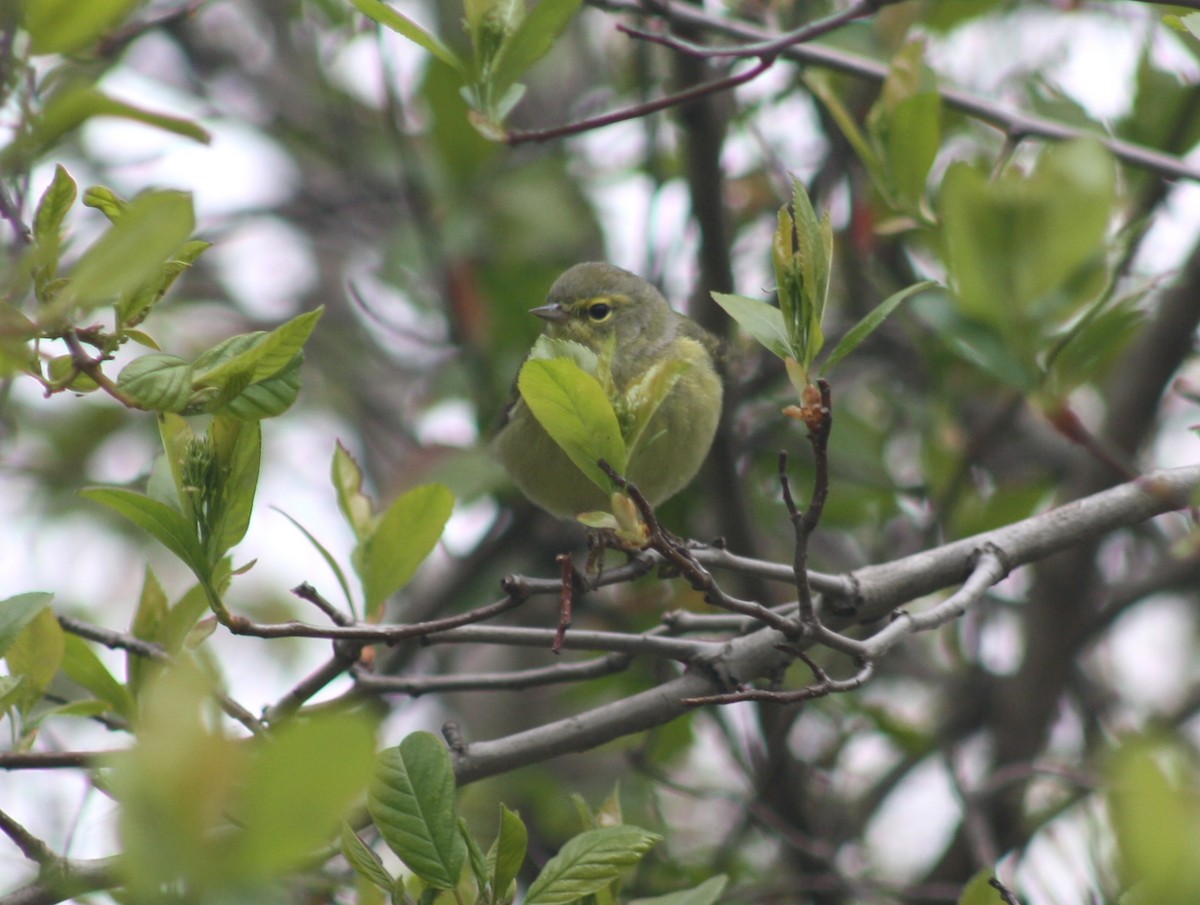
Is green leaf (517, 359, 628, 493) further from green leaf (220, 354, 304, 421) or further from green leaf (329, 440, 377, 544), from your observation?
green leaf (329, 440, 377, 544)

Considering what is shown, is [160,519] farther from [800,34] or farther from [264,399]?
[800,34]

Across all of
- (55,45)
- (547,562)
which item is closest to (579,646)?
(55,45)

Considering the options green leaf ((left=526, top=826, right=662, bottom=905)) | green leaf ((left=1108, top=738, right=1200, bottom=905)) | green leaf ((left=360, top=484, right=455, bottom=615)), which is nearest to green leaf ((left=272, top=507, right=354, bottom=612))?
green leaf ((left=360, top=484, right=455, bottom=615))

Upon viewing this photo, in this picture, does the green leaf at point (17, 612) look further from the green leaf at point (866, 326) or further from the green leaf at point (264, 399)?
the green leaf at point (866, 326)

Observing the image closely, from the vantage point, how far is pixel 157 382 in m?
1.87

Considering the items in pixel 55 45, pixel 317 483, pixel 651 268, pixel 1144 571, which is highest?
pixel 55 45

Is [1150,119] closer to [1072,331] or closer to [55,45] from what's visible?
[1072,331]

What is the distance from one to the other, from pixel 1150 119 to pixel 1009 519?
142cm

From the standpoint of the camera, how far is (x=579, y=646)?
2.39 m

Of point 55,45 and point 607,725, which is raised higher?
point 55,45

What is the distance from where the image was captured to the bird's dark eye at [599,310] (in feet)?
14.8

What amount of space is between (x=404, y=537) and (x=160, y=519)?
59 cm

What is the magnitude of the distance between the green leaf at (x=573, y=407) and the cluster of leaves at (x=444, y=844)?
21.7 inches

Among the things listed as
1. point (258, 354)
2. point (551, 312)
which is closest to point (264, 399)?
point (258, 354)
